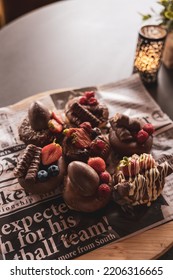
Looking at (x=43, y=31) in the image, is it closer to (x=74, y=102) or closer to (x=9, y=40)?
(x=9, y=40)

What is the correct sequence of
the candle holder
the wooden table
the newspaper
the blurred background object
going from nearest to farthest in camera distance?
the newspaper, the candle holder, the wooden table, the blurred background object

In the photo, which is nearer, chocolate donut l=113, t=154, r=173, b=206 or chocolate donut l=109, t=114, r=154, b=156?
chocolate donut l=113, t=154, r=173, b=206

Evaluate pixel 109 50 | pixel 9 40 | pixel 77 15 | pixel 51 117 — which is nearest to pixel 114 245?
pixel 51 117

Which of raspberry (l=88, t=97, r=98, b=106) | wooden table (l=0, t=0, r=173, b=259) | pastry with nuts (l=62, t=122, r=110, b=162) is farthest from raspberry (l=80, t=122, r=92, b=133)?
wooden table (l=0, t=0, r=173, b=259)

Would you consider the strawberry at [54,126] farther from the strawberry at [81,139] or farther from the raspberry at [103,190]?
the raspberry at [103,190]

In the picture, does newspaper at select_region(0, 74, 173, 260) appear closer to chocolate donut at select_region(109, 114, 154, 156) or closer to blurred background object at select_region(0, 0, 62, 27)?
chocolate donut at select_region(109, 114, 154, 156)

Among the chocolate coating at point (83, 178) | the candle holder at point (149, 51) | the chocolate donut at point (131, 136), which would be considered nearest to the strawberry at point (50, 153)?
the chocolate coating at point (83, 178)

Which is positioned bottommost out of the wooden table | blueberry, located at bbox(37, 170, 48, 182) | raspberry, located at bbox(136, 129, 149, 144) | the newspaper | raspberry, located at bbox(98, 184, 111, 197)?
the newspaper
